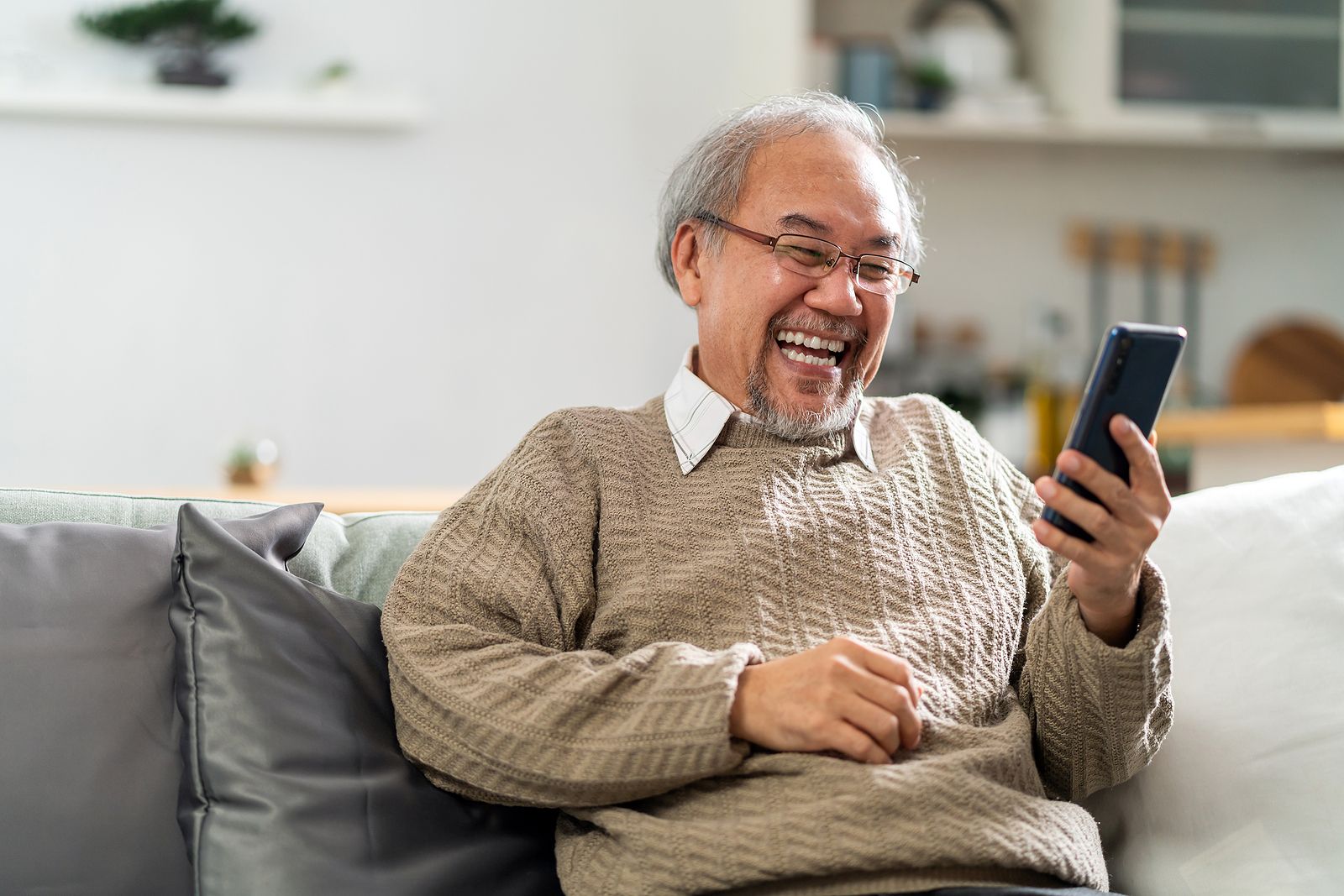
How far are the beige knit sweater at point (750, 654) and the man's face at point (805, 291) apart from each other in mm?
58

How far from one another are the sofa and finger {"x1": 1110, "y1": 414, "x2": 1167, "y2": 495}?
1.18 feet

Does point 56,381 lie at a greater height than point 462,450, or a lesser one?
greater

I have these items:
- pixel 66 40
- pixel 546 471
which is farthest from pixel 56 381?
pixel 546 471

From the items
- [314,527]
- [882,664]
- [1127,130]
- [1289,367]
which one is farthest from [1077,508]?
[1289,367]

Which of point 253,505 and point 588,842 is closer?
point 588,842

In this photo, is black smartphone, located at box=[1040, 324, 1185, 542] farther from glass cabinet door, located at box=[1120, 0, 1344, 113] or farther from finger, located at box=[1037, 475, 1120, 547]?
glass cabinet door, located at box=[1120, 0, 1344, 113]

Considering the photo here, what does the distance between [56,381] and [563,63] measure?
1.53 metres

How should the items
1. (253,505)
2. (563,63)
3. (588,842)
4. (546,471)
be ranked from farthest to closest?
(563,63) → (253,505) → (546,471) → (588,842)

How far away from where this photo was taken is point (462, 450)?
335 centimetres

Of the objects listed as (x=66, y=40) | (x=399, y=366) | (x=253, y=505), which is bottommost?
(x=399, y=366)

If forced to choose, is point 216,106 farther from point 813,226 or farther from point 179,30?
point 813,226

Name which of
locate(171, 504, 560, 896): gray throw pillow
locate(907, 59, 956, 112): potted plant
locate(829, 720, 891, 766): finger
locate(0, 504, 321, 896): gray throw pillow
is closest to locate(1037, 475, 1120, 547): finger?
locate(829, 720, 891, 766): finger

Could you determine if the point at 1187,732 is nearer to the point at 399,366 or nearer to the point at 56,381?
the point at 399,366

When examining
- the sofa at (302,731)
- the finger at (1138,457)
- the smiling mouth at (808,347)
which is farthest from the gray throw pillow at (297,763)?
the finger at (1138,457)
